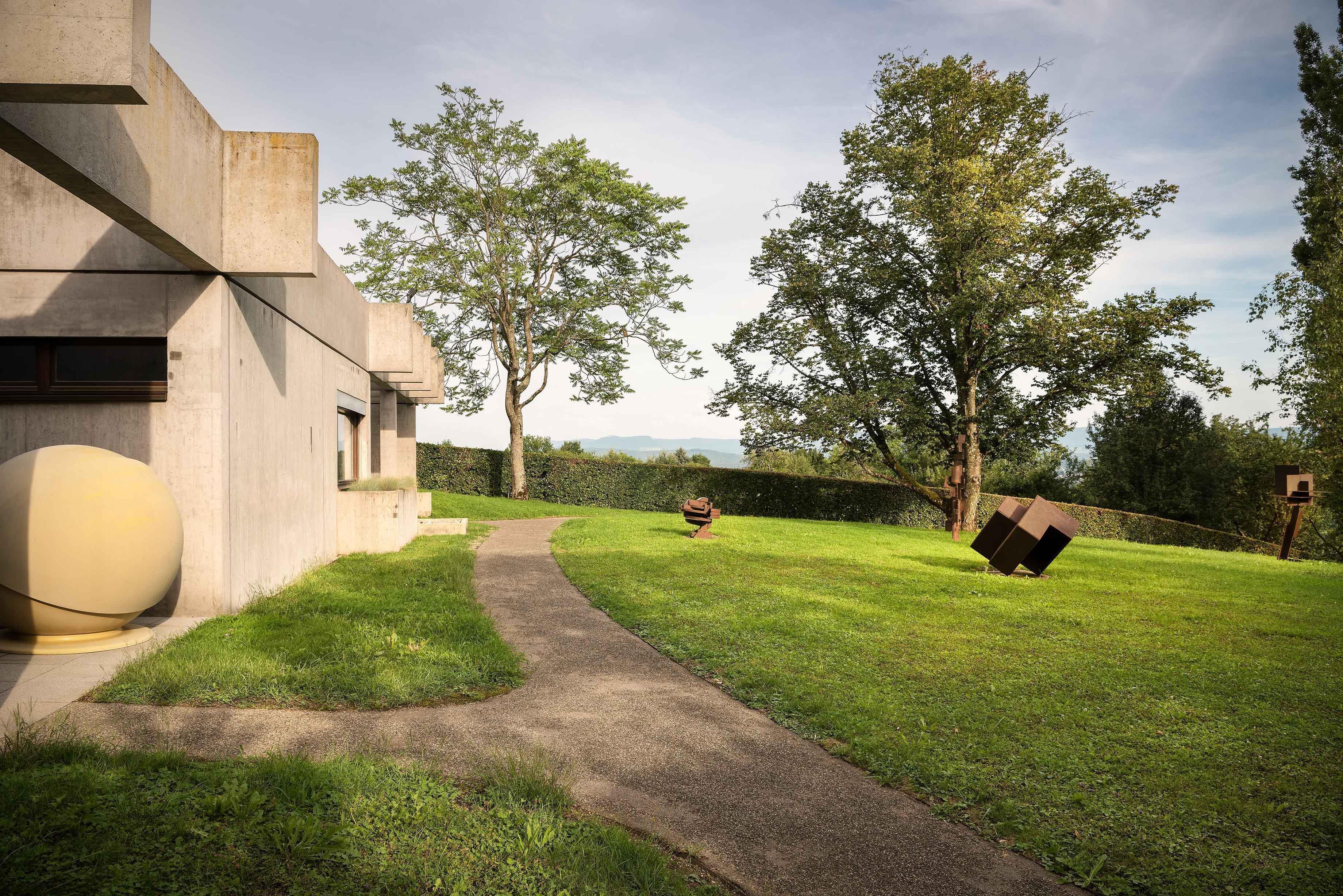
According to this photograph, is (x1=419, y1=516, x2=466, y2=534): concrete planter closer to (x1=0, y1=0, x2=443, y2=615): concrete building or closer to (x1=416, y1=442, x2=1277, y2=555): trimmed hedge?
(x1=0, y1=0, x2=443, y2=615): concrete building

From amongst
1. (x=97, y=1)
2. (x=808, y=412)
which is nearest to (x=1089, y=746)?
(x=97, y=1)

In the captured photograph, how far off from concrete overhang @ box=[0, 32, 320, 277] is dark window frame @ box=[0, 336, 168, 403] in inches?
54.2

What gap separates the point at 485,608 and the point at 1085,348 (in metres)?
20.3

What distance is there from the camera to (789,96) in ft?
44.9

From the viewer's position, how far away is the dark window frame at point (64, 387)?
7707 millimetres

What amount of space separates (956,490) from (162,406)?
18.5m

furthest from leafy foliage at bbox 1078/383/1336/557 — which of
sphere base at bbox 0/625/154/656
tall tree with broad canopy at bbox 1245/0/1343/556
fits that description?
sphere base at bbox 0/625/154/656

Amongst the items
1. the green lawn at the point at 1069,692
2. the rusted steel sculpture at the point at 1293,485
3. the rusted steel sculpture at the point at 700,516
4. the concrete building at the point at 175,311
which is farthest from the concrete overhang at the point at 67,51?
the rusted steel sculpture at the point at 1293,485

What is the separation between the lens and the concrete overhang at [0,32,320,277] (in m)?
4.88

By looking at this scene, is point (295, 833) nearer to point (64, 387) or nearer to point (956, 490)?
point (64, 387)

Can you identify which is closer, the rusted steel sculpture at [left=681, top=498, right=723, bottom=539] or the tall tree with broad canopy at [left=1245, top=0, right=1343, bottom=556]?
the rusted steel sculpture at [left=681, top=498, right=723, bottom=539]

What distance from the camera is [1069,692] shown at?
19.2 ft

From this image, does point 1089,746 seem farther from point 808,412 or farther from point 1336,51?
point 1336,51

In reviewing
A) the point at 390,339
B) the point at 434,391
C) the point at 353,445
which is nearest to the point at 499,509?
the point at 434,391
